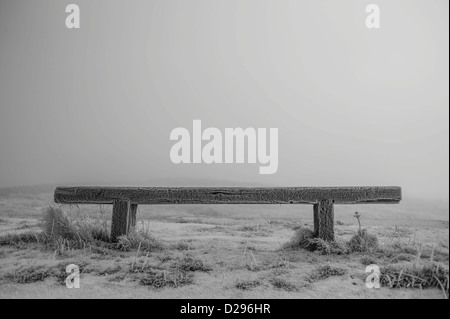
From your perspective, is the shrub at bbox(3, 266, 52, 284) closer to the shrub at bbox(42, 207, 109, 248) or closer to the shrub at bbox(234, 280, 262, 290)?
the shrub at bbox(42, 207, 109, 248)

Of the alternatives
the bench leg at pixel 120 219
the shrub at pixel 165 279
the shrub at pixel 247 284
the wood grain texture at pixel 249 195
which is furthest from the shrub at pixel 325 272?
the bench leg at pixel 120 219

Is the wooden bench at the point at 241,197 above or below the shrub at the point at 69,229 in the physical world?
above

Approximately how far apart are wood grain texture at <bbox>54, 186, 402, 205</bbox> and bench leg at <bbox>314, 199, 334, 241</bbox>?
7 centimetres

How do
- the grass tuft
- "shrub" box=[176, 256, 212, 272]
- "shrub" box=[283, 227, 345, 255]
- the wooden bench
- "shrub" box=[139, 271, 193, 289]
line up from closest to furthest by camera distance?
"shrub" box=[139, 271, 193, 289] < "shrub" box=[176, 256, 212, 272] < "shrub" box=[283, 227, 345, 255] < the grass tuft < the wooden bench

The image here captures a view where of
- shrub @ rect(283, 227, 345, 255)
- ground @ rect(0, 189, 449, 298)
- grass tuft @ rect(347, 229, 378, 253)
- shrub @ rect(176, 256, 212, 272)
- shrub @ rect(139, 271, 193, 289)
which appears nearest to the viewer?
ground @ rect(0, 189, 449, 298)

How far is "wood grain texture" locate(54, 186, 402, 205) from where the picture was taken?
4.10m

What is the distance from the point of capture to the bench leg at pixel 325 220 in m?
4.07

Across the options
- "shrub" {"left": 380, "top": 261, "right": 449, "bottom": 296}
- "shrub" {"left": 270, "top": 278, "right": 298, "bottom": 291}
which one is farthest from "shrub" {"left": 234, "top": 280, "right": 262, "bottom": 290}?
"shrub" {"left": 380, "top": 261, "right": 449, "bottom": 296}

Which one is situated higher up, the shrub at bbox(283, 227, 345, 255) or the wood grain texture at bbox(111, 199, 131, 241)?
the wood grain texture at bbox(111, 199, 131, 241)

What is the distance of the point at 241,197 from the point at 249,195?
3.8 inches

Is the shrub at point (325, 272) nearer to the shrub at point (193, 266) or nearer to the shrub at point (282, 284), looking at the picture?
the shrub at point (282, 284)
